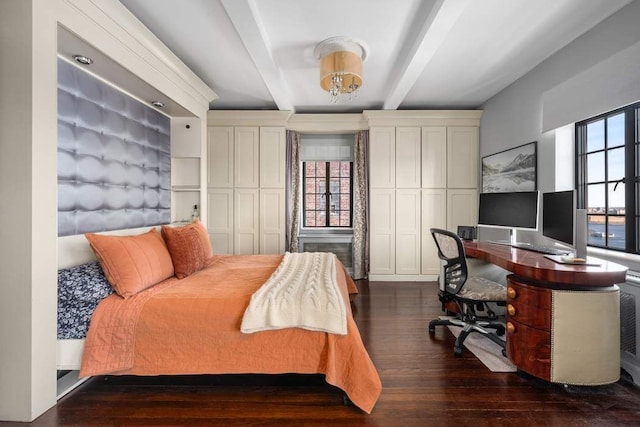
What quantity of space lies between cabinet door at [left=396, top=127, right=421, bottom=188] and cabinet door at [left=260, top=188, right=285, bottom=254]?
6.16 ft

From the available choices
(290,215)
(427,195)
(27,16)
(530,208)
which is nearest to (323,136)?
(290,215)

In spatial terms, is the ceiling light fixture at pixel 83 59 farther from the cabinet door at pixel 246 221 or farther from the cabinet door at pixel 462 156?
the cabinet door at pixel 462 156

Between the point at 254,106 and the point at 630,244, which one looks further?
the point at 254,106

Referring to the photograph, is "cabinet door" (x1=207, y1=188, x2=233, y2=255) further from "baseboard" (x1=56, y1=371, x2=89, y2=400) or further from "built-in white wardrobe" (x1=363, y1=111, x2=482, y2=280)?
"baseboard" (x1=56, y1=371, x2=89, y2=400)

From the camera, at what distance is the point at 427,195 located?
4605mm

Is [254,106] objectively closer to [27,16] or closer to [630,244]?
[27,16]

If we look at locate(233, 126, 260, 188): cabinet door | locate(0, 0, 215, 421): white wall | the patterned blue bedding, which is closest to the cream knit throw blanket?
the patterned blue bedding

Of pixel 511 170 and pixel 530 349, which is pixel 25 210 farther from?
pixel 511 170

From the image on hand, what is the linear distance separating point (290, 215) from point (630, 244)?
3.82 m

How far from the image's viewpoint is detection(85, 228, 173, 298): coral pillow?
1.96 m

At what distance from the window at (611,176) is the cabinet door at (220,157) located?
14.0 ft

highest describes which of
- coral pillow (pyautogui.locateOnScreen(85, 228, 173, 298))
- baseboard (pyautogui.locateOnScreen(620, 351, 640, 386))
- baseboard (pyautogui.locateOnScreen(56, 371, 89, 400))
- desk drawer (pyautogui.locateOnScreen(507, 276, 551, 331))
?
coral pillow (pyautogui.locateOnScreen(85, 228, 173, 298))

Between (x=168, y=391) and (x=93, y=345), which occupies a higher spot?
(x=93, y=345)

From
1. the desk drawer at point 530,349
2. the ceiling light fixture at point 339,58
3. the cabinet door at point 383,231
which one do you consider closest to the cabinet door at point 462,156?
the cabinet door at point 383,231
